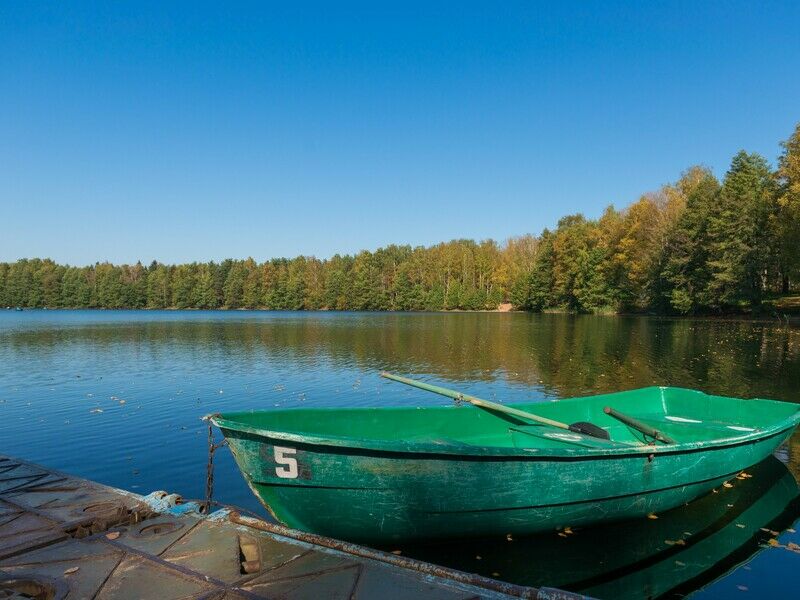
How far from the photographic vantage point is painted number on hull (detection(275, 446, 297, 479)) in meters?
6.53

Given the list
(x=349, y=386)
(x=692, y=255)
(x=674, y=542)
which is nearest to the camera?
(x=674, y=542)

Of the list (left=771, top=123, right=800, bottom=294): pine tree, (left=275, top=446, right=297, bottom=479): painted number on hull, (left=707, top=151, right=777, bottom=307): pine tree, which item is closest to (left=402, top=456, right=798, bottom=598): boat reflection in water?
(left=275, top=446, right=297, bottom=479): painted number on hull

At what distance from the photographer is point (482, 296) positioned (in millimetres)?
111500

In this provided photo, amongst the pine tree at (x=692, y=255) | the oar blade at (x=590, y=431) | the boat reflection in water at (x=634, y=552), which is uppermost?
the pine tree at (x=692, y=255)

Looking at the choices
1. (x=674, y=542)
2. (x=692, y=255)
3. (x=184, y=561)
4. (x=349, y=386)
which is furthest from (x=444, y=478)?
(x=692, y=255)

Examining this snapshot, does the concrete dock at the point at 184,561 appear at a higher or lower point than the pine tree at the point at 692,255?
lower

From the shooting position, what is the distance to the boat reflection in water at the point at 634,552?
6.68 meters

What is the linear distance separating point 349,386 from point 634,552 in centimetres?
1518

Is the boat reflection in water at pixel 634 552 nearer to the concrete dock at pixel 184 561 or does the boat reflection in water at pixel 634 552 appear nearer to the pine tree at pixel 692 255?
the concrete dock at pixel 184 561

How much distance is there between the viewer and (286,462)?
6.57m

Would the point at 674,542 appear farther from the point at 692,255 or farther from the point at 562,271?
the point at 562,271

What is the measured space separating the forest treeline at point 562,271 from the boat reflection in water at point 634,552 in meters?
45.5

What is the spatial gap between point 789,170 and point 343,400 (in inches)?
1953

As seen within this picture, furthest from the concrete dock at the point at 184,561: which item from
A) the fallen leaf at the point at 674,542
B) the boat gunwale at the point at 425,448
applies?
the fallen leaf at the point at 674,542
